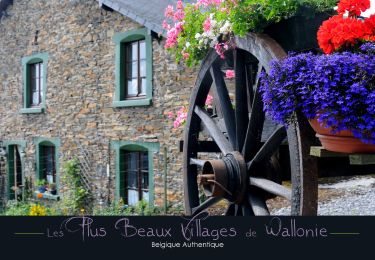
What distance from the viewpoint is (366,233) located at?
2.62 metres

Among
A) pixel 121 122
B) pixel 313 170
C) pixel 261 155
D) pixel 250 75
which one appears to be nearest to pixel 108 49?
pixel 121 122

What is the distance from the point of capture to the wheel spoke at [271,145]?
321cm

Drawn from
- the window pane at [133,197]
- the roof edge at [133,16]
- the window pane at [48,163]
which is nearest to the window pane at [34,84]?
the window pane at [48,163]

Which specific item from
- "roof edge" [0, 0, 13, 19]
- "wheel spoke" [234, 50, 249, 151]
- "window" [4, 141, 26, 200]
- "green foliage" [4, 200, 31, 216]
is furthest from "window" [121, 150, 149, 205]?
"roof edge" [0, 0, 13, 19]

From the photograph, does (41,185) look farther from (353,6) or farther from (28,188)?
(353,6)

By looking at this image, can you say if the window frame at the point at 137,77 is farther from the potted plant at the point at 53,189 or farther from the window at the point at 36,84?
the window at the point at 36,84

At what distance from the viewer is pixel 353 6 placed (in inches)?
104

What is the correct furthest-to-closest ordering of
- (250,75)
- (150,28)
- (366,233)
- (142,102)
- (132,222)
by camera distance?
(142,102) < (150,28) < (250,75) < (132,222) < (366,233)

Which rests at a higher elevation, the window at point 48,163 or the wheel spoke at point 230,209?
the wheel spoke at point 230,209

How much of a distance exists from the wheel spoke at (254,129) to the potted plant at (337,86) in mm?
703

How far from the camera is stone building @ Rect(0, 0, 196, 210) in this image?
8328 millimetres

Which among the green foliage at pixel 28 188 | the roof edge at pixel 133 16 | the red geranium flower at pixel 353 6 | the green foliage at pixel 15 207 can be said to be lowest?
the green foliage at pixel 15 207

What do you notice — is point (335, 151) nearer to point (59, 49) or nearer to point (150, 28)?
point (150, 28)

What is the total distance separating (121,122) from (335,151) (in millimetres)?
6950
